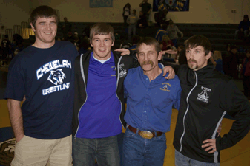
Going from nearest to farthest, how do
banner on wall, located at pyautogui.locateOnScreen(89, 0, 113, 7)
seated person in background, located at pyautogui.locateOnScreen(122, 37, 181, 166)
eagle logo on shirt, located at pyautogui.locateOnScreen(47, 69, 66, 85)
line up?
eagle logo on shirt, located at pyautogui.locateOnScreen(47, 69, 66, 85) < seated person in background, located at pyautogui.locateOnScreen(122, 37, 181, 166) < banner on wall, located at pyautogui.locateOnScreen(89, 0, 113, 7)

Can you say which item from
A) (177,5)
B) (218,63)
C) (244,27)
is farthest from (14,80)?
(177,5)

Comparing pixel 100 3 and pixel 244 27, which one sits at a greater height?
pixel 100 3

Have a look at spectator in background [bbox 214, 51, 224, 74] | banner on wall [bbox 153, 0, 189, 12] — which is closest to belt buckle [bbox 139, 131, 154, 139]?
spectator in background [bbox 214, 51, 224, 74]

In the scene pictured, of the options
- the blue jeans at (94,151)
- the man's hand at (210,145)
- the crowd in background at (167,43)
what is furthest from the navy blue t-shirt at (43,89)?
the crowd in background at (167,43)

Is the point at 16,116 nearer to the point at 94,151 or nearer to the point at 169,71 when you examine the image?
the point at 94,151

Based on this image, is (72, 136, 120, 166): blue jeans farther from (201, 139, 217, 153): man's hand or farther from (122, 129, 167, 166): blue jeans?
(201, 139, 217, 153): man's hand

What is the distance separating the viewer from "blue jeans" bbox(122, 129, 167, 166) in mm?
2650

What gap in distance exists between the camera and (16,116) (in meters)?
2.51

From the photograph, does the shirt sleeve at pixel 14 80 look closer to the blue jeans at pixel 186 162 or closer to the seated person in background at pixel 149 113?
the seated person in background at pixel 149 113

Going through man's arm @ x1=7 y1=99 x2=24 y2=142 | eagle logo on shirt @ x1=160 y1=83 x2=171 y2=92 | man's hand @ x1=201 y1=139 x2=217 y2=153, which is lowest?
man's hand @ x1=201 y1=139 x2=217 y2=153

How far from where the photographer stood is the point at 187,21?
690 inches

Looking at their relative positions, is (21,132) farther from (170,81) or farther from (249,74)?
(249,74)

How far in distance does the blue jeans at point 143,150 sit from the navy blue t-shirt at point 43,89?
760 millimetres

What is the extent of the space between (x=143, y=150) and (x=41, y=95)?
1.31 meters
